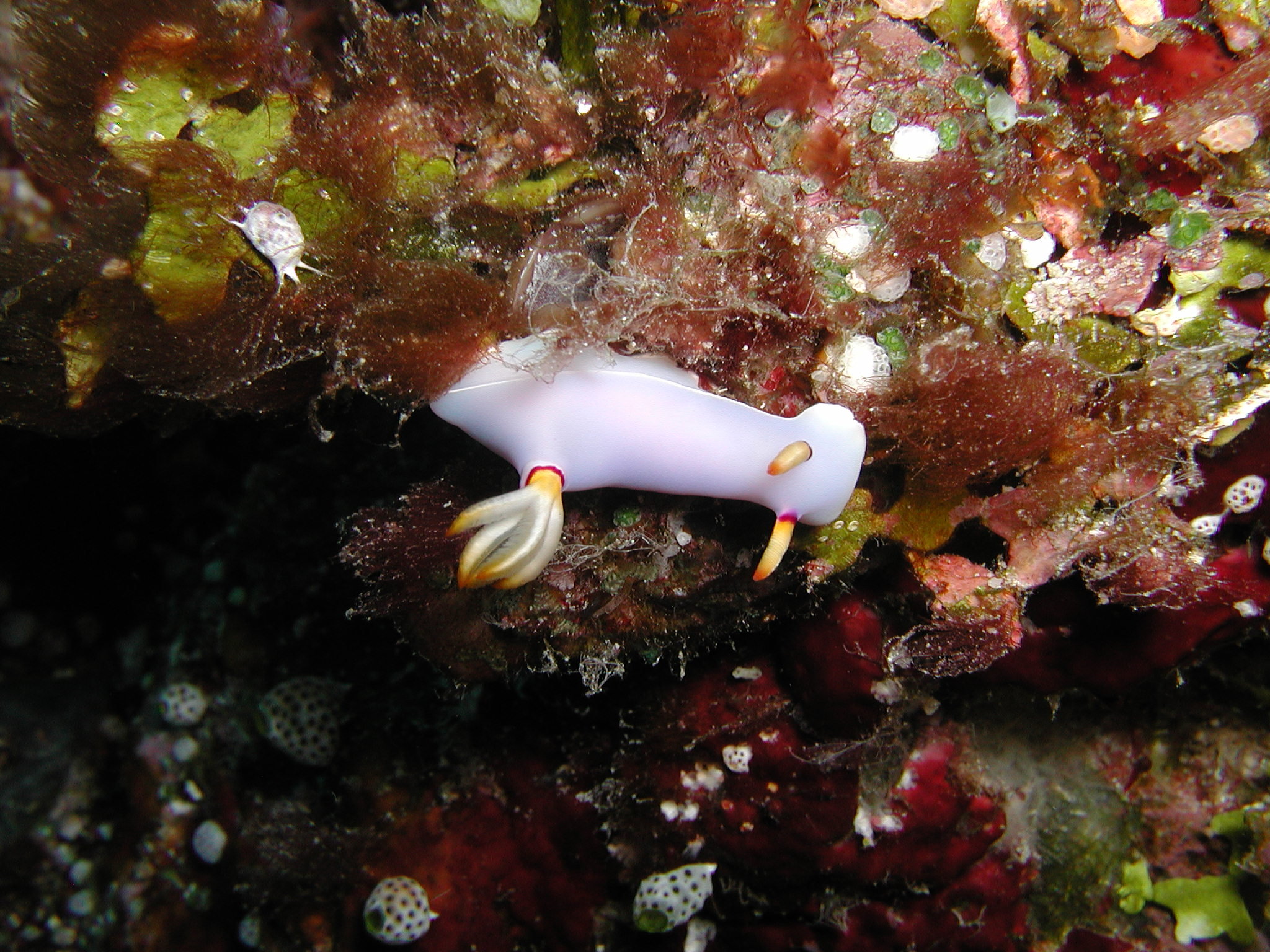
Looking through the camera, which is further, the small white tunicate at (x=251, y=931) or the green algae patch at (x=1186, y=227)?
the small white tunicate at (x=251, y=931)

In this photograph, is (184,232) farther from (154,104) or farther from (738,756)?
(738,756)

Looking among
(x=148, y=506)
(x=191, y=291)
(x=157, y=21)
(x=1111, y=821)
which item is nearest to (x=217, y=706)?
(x=148, y=506)

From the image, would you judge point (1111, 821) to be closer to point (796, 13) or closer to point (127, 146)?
point (796, 13)

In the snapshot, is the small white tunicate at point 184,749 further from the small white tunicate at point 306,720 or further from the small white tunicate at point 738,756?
the small white tunicate at point 738,756

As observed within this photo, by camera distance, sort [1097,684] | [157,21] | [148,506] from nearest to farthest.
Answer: [157,21], [1097,684], [148,506]

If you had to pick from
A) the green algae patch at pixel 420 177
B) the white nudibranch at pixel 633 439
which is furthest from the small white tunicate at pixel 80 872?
the green algae patch at pixel 420 177

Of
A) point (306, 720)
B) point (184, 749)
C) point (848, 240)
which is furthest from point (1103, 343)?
point (184, 749)
